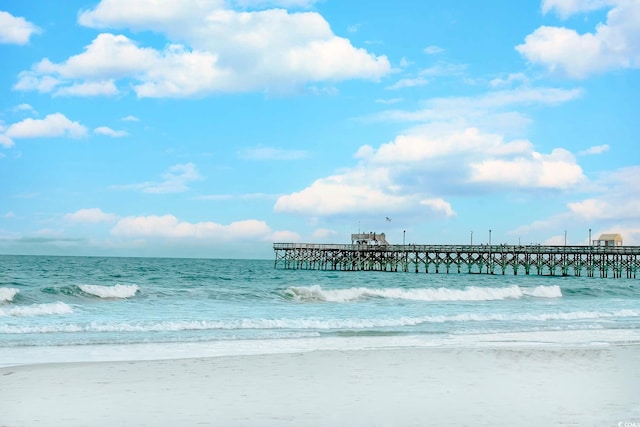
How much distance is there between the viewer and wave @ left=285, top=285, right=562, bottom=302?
2931 centimetres

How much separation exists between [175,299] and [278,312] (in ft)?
Answer: 21.3

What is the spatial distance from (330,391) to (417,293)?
25117 millimetres

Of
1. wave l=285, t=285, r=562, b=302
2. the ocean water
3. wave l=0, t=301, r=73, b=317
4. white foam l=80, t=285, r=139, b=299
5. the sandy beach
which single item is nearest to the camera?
the sandy beach

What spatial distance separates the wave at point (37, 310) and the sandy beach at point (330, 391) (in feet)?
31.6

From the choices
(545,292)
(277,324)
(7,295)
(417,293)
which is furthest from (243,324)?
(545,292)

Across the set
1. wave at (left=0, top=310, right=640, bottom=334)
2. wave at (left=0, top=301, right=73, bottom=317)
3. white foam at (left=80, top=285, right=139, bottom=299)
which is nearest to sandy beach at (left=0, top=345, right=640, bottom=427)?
wave at (left=0, top=310, right=640, bottom=334)

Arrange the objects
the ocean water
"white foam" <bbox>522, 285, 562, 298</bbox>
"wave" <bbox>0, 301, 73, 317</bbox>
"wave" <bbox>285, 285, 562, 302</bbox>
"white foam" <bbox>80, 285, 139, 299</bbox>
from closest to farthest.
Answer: the ocean water
"wave" <bbox>0, 301, 73, 317</bbox>
"white foam" <bbox>80, 285, 139, 299</bbox>
"wave" <bbox>285, 285, 562, 302</bbox>
"white foam" <bbox>522, 285, 562, 298</bbox>

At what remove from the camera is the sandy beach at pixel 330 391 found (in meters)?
6.89

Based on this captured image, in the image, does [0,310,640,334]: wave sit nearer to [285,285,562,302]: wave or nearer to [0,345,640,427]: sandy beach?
[0,345,640,427]: sandy beach

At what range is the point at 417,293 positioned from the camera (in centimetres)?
3294

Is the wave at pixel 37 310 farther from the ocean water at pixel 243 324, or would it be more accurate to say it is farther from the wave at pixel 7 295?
the wave at pixel 7 295

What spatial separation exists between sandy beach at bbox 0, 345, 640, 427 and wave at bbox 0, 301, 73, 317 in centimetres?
963

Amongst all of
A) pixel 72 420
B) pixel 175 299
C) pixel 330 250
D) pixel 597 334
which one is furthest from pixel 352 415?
pixel 330 250

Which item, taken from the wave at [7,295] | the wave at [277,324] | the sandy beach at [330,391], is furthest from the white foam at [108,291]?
the sandy beach at [330,391]
